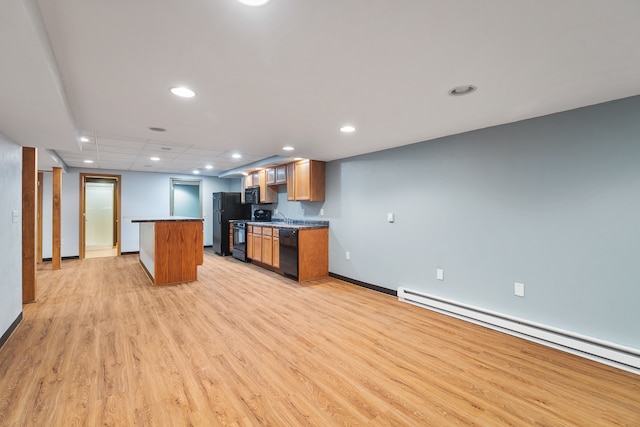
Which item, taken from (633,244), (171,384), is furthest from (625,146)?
(171,384)

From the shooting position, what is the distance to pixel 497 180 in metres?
3.04

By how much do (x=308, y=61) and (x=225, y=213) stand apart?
6181 mm

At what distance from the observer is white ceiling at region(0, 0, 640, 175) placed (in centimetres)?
131

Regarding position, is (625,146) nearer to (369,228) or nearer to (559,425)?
(559,425)

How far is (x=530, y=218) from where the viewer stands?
110 inches

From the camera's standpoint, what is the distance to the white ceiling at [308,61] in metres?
1.31

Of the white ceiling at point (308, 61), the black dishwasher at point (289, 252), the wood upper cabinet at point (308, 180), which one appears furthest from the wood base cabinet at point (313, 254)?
the white ceiling at point (308, 61)

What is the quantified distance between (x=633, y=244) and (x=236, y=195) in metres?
6.97

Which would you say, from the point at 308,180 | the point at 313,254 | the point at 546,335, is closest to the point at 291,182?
the point at 308,180

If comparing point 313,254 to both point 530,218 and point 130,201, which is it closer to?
point 530,218

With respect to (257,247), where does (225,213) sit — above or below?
above

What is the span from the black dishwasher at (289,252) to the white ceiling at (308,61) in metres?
2.27

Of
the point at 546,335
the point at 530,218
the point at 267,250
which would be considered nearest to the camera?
the point at 546,335

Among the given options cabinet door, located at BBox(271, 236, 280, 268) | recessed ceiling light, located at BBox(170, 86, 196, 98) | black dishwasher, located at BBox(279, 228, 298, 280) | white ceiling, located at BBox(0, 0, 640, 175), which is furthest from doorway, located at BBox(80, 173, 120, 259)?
recessed ceiling light, located at BBox(170, 86, 196, 98)
